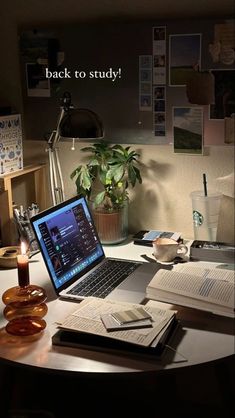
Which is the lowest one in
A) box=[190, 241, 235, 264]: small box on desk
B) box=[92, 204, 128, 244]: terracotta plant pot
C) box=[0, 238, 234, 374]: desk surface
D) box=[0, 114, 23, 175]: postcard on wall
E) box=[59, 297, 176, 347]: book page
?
box=[0, 238, 234, 374]: desk surface

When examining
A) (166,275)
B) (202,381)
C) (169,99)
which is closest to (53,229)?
(166,275)

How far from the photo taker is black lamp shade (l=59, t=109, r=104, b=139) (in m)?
1.88

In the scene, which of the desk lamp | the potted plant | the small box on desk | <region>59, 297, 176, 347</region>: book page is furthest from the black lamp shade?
<region>59, 297, 176, 347</region>: book page

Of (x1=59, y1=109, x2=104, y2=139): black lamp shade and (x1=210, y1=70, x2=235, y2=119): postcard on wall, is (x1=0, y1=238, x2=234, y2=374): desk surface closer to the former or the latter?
(x1=59, y1=109, x2=104, y2=139): black lamp shade

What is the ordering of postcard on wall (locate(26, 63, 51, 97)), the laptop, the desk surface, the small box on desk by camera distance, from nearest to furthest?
1. the desk surface
2. the laptop
3. the small box on desk
4. postcard on wall (locate(26, 63, 51, 97))

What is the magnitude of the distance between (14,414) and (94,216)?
864 mm

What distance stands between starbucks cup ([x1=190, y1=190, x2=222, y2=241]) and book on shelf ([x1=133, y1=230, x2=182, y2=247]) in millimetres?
88

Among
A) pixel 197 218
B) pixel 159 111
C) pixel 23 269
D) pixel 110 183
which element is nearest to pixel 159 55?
pixel 159 111

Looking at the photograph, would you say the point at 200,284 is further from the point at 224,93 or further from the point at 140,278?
the point at 224,93

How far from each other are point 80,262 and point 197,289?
433 millimetres

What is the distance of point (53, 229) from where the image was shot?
1.67 metres

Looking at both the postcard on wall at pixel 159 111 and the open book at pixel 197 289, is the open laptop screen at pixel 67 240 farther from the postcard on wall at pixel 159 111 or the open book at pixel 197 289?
the postcard on wall at pixel 159 111

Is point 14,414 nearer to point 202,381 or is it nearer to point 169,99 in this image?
point 202,381

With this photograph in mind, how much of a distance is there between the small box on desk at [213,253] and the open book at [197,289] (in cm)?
26
